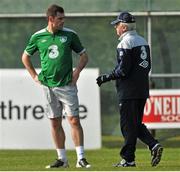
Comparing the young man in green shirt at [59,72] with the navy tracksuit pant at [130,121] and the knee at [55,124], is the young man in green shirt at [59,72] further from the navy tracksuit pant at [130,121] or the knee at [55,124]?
the navy tracksuit pant at [130,121]

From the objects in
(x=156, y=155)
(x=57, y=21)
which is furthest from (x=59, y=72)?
(x=156, y=155)

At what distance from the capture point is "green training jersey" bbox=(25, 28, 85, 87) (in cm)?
1207

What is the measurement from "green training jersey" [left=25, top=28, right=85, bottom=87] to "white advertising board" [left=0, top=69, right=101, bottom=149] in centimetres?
418

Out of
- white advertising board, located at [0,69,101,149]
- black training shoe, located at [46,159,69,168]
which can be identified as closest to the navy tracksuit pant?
black training shoe, located at [46,159,69,168]

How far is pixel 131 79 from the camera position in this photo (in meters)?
11.8

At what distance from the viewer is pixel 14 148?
53.7 ft

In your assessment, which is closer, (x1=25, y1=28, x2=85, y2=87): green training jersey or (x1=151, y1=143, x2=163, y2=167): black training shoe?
(x1=151, y1=143, x2=163, y2=167): black training shoe

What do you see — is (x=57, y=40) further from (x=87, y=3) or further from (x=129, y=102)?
(x=87, y=3)

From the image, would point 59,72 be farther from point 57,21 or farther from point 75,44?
point 57,21

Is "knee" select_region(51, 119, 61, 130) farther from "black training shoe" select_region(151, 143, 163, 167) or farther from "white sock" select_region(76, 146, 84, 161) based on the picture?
"black training shoe" select_region(151, 143, 163, 167)

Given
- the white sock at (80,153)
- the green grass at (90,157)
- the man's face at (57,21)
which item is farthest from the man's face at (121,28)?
the green grass at (90,157)

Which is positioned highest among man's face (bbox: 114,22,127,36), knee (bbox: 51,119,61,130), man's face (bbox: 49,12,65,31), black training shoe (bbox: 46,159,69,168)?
man's face (bbox: 49,12,65,31)

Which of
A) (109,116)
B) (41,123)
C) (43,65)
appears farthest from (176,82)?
(43,65)

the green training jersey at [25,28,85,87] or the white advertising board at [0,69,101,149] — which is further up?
the green training jersey at [25,28,85,87]
